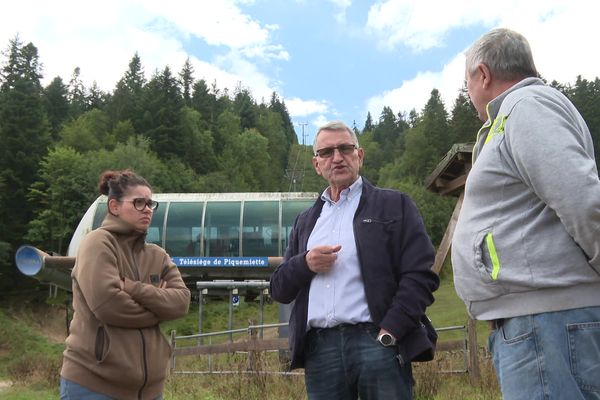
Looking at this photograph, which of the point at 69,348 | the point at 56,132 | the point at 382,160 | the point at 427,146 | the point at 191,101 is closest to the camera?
the point at 69,348

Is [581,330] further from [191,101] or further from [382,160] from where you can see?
[382,160]

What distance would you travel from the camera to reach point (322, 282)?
2.95 metres

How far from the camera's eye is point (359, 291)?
9.35 feet

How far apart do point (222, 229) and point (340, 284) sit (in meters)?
21.5

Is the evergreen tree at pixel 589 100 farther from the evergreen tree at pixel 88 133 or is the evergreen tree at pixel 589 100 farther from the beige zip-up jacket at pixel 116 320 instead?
the beige zip-up jacket at pixel 116 320

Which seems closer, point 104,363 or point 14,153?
point 104,363

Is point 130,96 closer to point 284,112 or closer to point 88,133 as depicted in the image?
point 88,133

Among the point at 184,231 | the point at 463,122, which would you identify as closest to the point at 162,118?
the point at 463,122

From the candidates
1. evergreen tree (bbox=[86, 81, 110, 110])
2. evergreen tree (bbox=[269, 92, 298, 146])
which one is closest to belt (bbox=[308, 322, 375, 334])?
evergreen tree (bbox=[86, 81, 110, 110])

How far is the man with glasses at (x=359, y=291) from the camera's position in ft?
8.88

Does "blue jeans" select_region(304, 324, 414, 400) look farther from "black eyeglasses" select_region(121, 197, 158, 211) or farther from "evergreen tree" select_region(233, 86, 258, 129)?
"evergreen tree" select_region(233, 86, 258, 129)

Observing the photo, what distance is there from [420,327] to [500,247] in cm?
81

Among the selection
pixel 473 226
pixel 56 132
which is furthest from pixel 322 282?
pixel 56 132

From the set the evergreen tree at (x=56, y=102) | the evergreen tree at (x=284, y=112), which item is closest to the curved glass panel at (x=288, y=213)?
the evergreen tree at (x=56, y=102)
